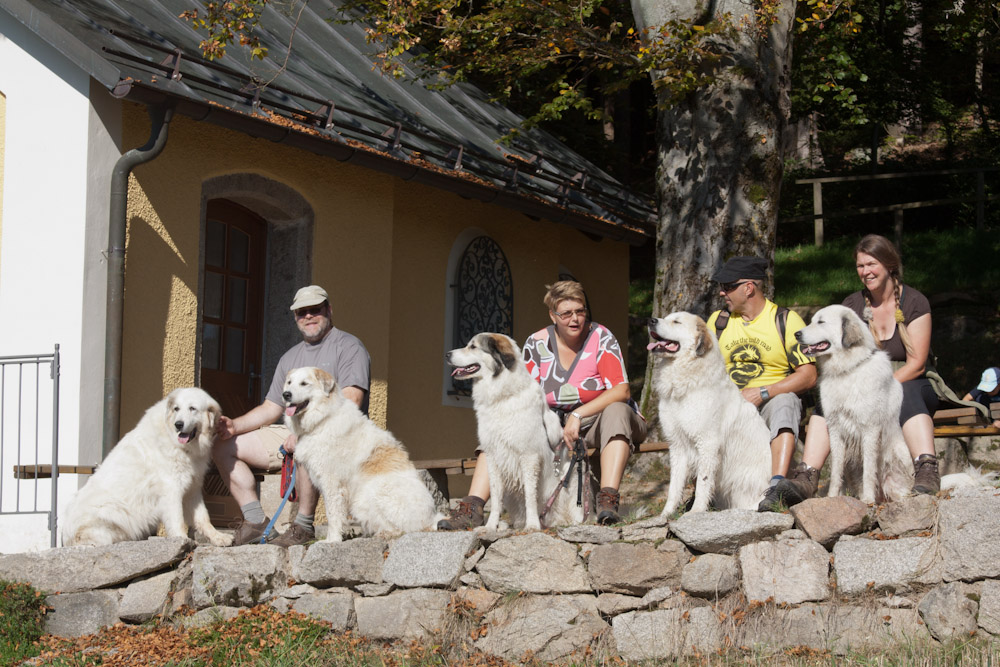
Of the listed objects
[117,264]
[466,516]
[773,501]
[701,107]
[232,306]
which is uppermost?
[701,107]

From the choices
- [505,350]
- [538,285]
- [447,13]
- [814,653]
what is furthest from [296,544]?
[538,285]

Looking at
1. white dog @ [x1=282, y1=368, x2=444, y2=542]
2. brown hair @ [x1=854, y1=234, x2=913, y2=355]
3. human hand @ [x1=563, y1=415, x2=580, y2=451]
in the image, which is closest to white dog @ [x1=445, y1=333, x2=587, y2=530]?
human hand @ [x1=563, y1=415, x2=580, y2=451]

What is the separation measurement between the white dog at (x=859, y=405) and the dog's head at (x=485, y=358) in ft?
4.94

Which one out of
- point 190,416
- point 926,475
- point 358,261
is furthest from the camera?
point 358,261

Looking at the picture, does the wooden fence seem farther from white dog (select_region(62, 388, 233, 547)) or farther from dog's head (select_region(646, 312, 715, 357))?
white dog (select_region(62, 388, 233, 547))

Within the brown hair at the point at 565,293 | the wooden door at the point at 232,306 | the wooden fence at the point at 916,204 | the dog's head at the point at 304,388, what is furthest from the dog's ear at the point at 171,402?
the wooden fence at the point at 916,204

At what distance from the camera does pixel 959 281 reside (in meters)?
14.4

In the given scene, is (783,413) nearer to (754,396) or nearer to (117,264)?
(754,396)

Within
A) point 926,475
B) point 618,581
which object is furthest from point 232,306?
point 926,475

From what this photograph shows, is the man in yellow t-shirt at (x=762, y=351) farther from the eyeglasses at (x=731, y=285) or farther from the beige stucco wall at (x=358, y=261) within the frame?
the beige stucco wall at (x=358, y=261)

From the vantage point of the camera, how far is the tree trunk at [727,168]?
27.6ft

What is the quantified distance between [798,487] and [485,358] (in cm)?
173

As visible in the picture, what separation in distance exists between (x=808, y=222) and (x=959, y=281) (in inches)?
216

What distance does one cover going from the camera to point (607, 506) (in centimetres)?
577
